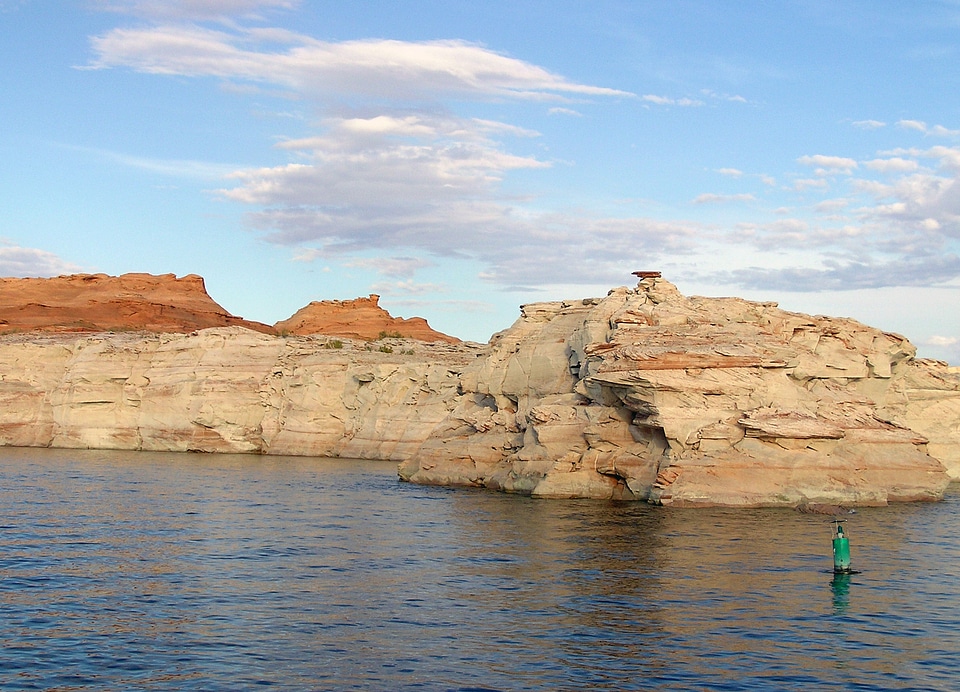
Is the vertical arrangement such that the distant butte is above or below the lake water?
above

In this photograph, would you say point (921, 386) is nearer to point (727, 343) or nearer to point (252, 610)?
point (727, 343)

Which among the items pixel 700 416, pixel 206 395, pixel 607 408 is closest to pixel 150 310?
pixel 206 395

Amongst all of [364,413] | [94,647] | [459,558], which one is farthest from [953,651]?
[364,413]

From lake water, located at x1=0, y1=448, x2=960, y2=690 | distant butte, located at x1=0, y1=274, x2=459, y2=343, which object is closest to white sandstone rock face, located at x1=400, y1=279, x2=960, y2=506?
lake water, located at x1=0, y1=448, x2=960, y2=690

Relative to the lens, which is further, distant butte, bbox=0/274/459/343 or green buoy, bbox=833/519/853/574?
distant butte, bbox=0/274/459/343

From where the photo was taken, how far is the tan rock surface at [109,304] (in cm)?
10350

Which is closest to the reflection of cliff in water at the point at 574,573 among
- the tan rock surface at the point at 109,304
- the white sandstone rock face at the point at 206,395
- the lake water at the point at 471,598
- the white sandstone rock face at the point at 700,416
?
the lake water at the point at 471,598

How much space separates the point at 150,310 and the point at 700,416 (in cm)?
8672

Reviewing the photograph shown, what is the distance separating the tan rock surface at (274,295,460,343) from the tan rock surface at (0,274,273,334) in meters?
9.56

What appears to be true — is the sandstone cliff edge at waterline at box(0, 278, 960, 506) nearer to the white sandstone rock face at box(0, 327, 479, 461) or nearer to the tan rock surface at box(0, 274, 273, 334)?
the white sandstone rock face at box(0, 327, 479, 461)

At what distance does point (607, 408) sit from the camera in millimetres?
40781

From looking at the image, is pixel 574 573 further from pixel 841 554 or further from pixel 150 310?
pixel 150 310

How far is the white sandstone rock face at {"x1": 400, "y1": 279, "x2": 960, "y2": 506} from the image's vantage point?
120 feet

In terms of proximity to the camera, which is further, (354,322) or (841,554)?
(354,322)
